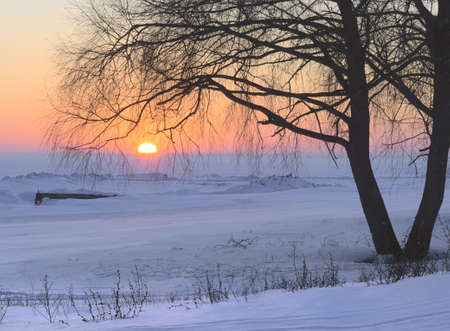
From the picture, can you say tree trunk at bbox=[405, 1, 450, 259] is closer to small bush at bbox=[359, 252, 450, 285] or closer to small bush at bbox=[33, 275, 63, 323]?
small bush at bbox=[359, 252, 450, 285]

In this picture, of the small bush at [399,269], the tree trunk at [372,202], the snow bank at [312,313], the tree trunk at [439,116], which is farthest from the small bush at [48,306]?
the tree trunk at [439,116]

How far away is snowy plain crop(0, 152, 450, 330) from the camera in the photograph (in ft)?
16.1

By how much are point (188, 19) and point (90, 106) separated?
2210 millimetres

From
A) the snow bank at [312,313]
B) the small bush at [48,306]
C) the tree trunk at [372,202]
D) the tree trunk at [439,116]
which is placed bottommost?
the small bush at [48,306]

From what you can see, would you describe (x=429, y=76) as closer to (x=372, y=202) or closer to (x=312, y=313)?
(x=372, y=202)

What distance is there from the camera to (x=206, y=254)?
1084 cm

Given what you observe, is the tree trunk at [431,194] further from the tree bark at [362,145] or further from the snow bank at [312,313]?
the snow bank at [312,313]

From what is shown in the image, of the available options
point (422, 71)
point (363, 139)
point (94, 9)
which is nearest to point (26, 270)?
point (94, 9)

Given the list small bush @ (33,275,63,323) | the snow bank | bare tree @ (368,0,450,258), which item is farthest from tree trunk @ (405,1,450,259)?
small bush @ (33,275,63,323)

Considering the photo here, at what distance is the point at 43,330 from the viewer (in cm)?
506

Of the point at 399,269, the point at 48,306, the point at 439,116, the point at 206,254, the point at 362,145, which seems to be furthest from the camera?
the point at 206,254

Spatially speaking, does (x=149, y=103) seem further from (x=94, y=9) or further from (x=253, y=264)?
(x=253, y=264)

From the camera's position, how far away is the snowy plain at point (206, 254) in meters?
4.90

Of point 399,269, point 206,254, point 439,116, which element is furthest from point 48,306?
point 439,116
